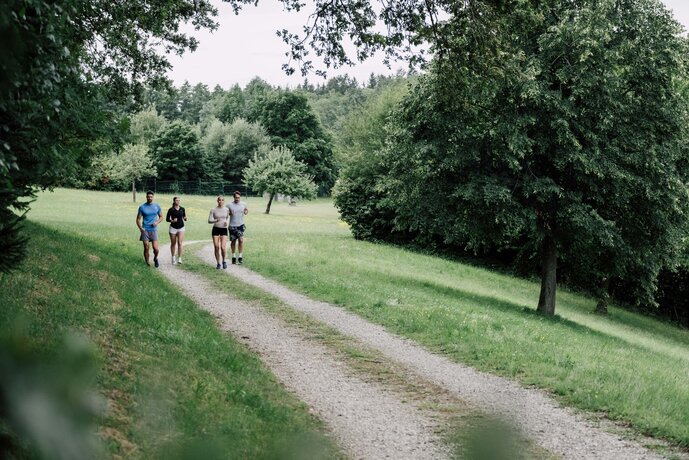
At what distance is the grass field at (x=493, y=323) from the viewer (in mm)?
9188

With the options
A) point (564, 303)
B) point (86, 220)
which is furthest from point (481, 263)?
point (86, 220)

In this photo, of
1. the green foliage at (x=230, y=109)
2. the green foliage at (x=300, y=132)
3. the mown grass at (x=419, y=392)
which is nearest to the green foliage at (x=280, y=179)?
the green foliage at (x=300, y=132)

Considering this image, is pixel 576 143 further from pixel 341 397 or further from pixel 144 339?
pixel 144 339

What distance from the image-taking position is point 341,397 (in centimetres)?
830

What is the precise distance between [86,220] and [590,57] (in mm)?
32663

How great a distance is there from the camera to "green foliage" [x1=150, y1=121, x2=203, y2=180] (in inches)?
3324

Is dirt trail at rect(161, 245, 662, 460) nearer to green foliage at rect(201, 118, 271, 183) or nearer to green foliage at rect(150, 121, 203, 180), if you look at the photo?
green foliage at rect(150, 121, 203, 180)

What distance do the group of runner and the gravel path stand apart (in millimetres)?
6034

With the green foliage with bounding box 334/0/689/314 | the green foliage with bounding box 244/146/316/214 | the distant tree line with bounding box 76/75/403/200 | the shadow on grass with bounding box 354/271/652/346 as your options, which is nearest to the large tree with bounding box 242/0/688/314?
the green foliage with bounding box 334/0/689/314

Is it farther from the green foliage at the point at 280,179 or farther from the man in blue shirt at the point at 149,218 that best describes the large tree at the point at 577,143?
the green foliage at the point at 280,179

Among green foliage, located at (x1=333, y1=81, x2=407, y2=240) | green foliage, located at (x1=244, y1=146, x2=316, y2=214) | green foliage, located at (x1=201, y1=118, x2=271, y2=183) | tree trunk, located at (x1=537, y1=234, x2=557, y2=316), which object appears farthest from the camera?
green foliage, located at (x1=201, y1=118, x2=271, y2=183)

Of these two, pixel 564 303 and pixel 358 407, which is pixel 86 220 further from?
pixel 358 407

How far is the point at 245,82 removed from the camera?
14850 centimetres

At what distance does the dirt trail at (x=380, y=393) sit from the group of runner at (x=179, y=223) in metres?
5.18
